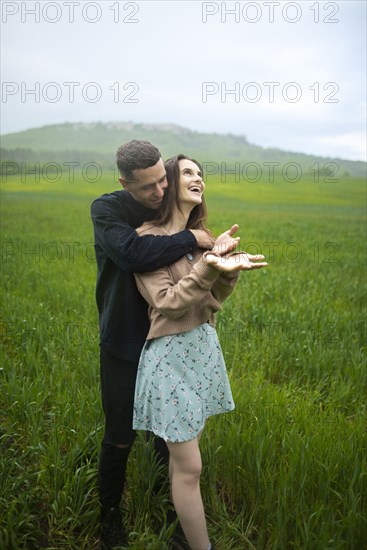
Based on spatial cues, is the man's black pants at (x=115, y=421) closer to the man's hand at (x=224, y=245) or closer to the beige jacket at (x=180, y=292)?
the beige jacket at (x=180, y=292)

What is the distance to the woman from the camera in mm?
1767

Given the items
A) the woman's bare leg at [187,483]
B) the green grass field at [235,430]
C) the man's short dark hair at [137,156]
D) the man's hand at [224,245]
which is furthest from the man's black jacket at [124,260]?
the green grass field at [235,430]

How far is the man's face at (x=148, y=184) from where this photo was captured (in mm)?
1863

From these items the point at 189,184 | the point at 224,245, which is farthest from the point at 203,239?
the point at 189,184

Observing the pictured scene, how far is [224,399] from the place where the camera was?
79.9 inches

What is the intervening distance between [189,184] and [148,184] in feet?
0.64

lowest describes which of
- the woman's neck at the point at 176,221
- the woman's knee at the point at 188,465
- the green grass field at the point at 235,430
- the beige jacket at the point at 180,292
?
the green grass field at the point at 235,430

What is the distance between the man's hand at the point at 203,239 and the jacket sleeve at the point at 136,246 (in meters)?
0.03

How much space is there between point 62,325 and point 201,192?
280cm

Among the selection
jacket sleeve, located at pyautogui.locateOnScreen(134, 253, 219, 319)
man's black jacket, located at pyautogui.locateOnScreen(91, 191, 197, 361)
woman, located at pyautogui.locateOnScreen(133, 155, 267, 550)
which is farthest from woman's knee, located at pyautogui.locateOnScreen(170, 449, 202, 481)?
jacket sleeve, located at pyautogui.locateOnScreen(134, 253, 219, 319)

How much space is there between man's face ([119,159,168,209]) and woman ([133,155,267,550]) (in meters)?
0.07

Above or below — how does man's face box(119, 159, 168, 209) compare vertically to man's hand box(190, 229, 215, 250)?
above

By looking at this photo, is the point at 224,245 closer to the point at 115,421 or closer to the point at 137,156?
the point at 137,156

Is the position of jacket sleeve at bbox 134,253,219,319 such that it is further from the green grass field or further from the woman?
the green grass field
